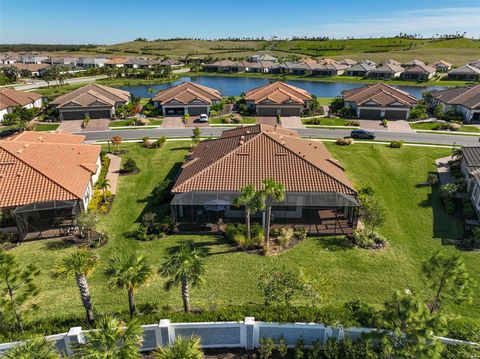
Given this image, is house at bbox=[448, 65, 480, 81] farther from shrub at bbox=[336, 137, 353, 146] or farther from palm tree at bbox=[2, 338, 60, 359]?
palm tree at bbox=[2, 338, 60, 359]

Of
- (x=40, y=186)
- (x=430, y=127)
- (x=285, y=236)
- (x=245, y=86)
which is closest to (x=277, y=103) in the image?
(x=430, y=127)

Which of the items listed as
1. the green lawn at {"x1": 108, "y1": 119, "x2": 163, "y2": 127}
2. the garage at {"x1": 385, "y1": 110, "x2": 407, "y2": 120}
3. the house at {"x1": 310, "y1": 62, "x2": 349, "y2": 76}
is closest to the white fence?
the green lawn at {"x1": 108, "y1": 119, "x2": 163, "y2": 127}

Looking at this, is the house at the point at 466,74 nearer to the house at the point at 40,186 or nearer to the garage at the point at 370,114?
the garage at the point at 370,114

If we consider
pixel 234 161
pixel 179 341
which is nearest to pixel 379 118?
pixel 234 161

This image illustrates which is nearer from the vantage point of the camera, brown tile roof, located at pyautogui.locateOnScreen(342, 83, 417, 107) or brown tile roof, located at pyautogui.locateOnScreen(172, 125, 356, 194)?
brown tile roof, located at pyautogui.locateOnScreen(172, 125, 356, 194)

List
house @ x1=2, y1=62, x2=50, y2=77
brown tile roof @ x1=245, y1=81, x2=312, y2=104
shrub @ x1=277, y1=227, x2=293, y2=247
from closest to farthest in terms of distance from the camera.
→ shrub @ x1=277, y1=227, x2=293, y2=247 → brown tile roof @ x1=245, y1=81, x2=312, y2=104 → house @ x1=2, y1=62, x2=50, y2=77

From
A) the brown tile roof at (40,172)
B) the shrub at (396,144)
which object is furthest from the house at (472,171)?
the brown tile roof at (40,172)
